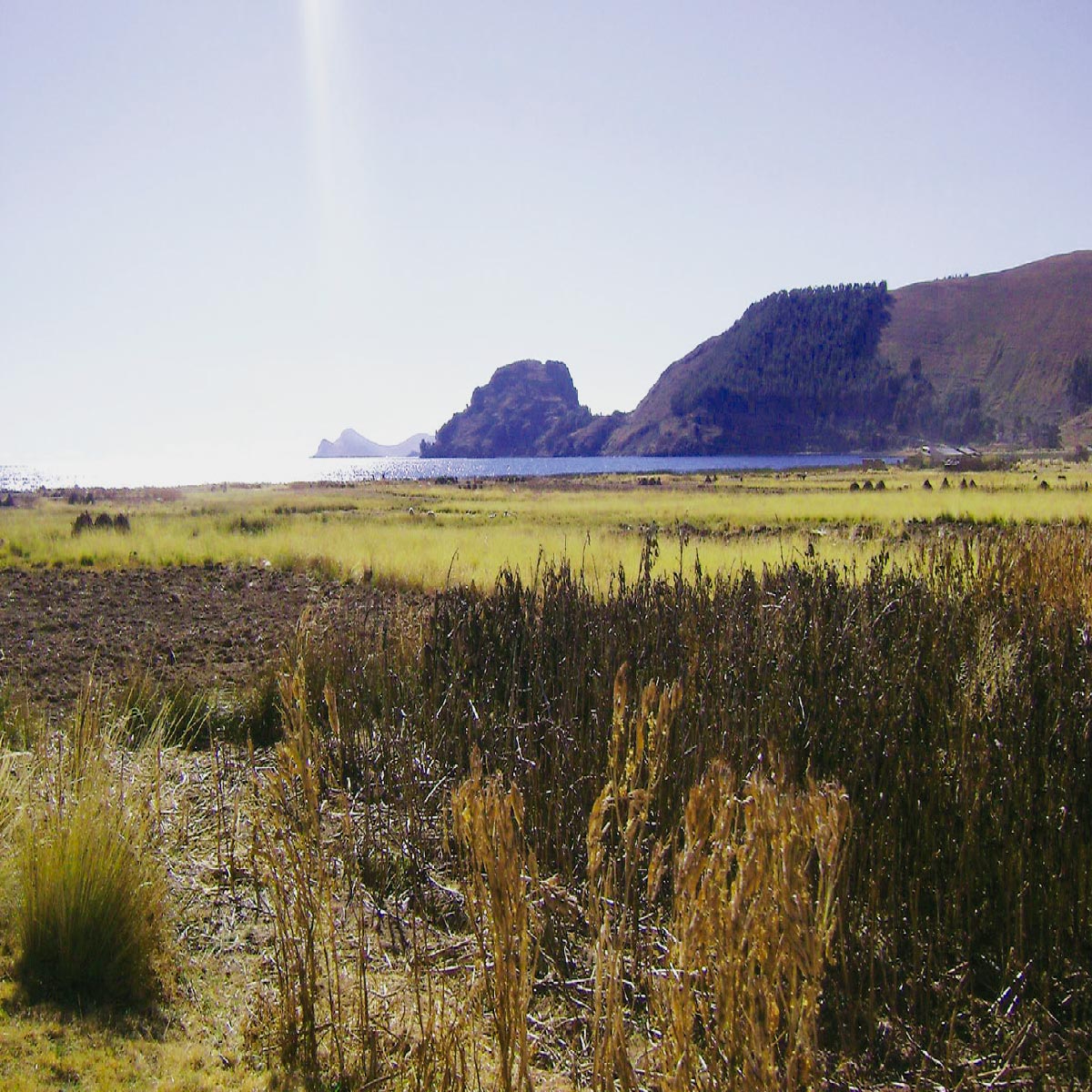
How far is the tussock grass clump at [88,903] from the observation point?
2379 mm

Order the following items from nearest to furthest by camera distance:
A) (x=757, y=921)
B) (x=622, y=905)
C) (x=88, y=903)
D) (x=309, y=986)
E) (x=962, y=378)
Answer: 1. (x=757, y=921)
2. (x=622, y=905)
3. (x=309, y=986)
4. (x=88, y=903)
5. (x=962, y=378)

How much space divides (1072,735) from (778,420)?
672ft

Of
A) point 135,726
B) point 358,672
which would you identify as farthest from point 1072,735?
point 135,726

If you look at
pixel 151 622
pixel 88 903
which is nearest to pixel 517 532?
pixel 151 622

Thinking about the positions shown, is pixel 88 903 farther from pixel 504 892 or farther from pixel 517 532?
pixel 517 532

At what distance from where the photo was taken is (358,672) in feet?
17.1

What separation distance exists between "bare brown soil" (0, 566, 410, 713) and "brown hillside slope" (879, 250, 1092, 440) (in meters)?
148

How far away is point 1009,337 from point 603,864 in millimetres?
197456

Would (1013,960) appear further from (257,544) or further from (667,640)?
(257,544)

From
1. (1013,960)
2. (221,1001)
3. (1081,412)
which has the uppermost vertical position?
(1081,412)

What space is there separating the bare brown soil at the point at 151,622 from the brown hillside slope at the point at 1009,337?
148 m

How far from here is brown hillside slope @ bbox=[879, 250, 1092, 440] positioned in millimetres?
152000

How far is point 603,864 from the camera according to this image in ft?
9.45

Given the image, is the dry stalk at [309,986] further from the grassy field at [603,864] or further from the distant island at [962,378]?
the distant island at [962,378]
